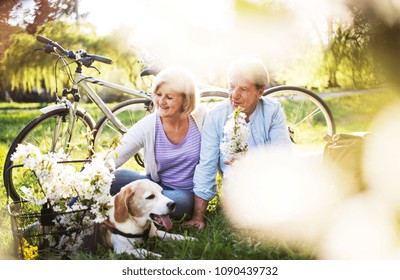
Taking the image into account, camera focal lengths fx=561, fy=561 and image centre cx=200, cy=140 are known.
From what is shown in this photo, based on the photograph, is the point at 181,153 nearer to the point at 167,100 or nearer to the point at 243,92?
the point at 167,100

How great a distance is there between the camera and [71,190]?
7.18 ft

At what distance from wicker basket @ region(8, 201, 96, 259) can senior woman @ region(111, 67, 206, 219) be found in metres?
0.35

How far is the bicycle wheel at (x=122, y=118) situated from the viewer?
2.88m

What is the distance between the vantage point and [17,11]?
2750 mm

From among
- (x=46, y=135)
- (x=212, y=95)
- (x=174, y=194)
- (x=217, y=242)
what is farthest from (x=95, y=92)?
(x=217, y=242)

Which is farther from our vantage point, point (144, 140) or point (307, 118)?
point (307, 118)

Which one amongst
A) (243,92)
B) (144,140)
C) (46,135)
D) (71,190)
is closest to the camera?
(71,190)

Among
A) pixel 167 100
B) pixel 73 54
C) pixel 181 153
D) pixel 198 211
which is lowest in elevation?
pixel 198 211

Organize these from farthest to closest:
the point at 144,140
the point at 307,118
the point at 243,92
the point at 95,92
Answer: the point at 307,118, the point at 95,92, the point at 144,140, the point at 243,92

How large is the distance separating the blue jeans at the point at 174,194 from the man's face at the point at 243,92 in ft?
1.50

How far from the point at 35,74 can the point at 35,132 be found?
1.40 feet

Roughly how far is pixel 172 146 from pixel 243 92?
416mm
